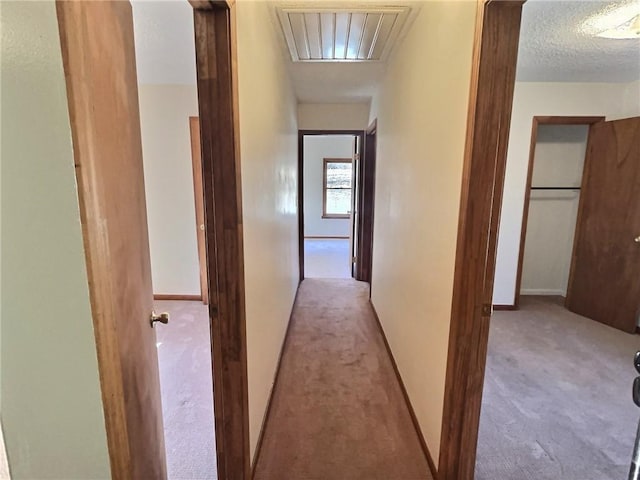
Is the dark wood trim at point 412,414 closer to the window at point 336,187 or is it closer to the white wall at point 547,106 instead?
the white wall at point 547,106

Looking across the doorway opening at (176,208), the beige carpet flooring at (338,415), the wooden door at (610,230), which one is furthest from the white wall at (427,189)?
the wooden door at (610,230)

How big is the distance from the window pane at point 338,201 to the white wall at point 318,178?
18 centimetres

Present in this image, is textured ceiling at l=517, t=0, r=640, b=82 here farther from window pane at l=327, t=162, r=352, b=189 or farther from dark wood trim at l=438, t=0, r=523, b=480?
window pane at l=327, t=162, r=352, b=189

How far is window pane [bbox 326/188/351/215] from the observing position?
7.90 meters

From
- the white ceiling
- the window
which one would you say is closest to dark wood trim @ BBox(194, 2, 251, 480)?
the white ceiling

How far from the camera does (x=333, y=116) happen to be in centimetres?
432

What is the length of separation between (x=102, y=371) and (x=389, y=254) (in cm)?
234

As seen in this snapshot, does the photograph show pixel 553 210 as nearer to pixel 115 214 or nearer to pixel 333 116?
pixel 333 116

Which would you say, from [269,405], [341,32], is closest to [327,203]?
[341,32]

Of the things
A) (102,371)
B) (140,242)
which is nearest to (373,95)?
(140,242)

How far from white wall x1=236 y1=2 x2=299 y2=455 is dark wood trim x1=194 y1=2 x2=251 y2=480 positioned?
13 cm

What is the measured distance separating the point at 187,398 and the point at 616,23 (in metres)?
3.68

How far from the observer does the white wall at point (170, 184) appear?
11.5ft

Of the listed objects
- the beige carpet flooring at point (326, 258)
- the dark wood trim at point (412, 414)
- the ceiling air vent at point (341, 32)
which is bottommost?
the dark wood trim at point (412, 414)
